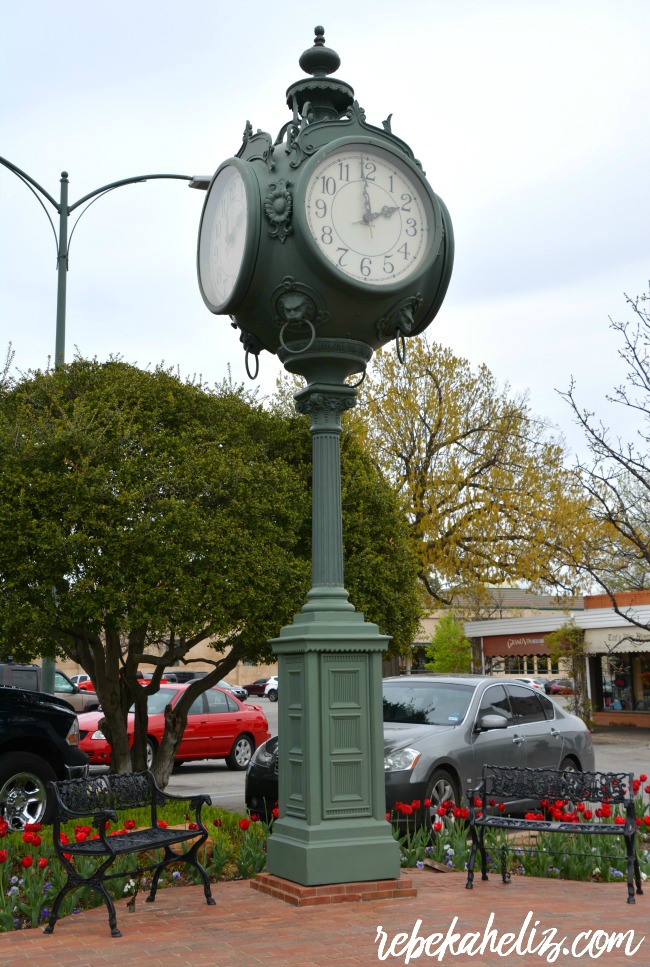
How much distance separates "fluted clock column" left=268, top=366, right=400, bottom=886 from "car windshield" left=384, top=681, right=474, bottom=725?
405 cm

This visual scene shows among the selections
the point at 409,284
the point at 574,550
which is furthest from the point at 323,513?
the point at 574,550

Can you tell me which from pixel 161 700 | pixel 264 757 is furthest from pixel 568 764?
pixel 161 700

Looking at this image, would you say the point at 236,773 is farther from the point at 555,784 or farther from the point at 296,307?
the point at 296,307

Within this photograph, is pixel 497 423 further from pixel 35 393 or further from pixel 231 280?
pixel 231 280

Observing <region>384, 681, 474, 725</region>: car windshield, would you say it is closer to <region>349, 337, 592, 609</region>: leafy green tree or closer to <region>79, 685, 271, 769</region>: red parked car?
<region>79, 685, 271, 769</region>: red parked car

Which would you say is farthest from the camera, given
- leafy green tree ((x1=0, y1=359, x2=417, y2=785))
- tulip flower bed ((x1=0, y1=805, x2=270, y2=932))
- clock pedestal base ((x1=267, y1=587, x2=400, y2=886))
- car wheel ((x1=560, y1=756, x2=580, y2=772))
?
car wheel ((x1=560, y1=756, x2=580, y2=772))

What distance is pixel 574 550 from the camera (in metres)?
27.0

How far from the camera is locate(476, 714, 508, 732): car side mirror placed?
33.2ft

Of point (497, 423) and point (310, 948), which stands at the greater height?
point (497, 423)

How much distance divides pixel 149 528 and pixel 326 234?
16.0 ft

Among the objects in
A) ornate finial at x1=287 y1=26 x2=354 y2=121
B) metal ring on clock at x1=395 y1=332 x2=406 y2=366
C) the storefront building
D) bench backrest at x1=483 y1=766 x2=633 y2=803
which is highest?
ornate finial at x1=287 y1=26 x2=354 y2=121

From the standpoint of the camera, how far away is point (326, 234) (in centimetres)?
657

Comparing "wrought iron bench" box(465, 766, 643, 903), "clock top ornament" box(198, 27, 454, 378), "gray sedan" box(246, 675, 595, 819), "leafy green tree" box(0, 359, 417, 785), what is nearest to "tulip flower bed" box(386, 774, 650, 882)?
"wrought iron bench" box(465, 766, 643, 903)

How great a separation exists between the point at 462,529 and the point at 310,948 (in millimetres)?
23773
